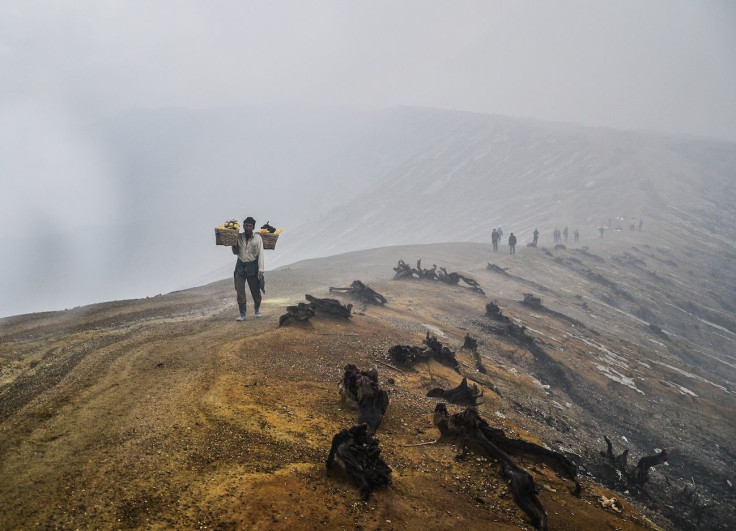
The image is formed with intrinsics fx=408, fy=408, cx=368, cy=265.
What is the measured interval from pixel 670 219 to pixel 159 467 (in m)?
72.0

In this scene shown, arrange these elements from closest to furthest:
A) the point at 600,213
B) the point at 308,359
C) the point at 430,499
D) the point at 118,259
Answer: the point at 430,499 < the point at 308,359 < the point at 600,213 < the point at 118,259

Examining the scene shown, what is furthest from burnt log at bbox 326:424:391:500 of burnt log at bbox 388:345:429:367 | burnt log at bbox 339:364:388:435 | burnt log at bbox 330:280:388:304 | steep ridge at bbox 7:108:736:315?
steep ridge at bbox 7:108:736:315

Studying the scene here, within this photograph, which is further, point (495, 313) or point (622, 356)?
point (495, 313)

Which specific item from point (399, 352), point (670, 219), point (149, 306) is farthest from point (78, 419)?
point (670, 219)

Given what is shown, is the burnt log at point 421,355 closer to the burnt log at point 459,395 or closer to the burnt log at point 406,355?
the burnt log at point 406,355

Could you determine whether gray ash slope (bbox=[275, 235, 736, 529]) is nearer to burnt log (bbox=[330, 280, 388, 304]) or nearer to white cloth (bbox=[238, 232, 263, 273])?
burnt log (bbox=[330, 280, 388, 304])

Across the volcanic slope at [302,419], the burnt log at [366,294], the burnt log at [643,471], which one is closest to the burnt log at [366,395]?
the volcanic slope at [302,419]

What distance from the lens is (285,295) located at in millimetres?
16406

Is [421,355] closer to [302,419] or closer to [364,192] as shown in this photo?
[302,419]

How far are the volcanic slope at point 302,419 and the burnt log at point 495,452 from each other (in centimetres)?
13

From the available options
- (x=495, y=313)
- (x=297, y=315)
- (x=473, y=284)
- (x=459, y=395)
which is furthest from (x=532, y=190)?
(x=459, y=395)

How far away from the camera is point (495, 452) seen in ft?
16.8

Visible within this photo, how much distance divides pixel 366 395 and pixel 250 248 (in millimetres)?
5299

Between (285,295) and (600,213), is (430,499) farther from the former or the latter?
(600,213)
